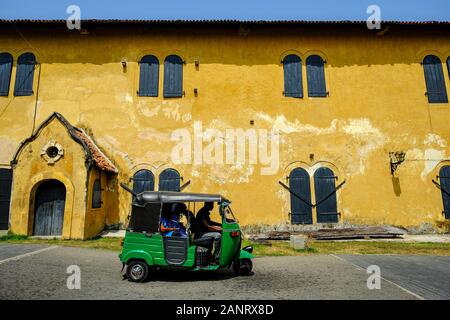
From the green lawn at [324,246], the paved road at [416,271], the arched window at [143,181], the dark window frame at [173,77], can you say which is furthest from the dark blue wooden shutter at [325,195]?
the dark window frame at [173,77]

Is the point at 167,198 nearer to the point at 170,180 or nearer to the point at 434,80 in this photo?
the point at 170,180

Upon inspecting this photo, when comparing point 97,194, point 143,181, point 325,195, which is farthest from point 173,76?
point 325,195

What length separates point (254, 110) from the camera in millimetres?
13000

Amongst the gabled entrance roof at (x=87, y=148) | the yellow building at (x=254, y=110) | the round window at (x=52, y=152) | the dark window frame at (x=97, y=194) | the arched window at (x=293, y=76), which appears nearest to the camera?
the gabled entrance roof at (x=87, y=148)

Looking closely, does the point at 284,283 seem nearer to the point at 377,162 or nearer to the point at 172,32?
the point at 377,162

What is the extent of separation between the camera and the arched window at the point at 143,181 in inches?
477

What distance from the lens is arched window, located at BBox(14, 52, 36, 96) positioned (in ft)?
42.2

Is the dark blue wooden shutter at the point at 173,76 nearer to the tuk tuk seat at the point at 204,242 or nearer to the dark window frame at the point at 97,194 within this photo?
the dark window frame at the point at 97,194

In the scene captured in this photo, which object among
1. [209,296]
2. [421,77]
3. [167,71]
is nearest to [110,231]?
[167,71]

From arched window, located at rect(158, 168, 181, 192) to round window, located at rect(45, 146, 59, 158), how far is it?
3.94 meters

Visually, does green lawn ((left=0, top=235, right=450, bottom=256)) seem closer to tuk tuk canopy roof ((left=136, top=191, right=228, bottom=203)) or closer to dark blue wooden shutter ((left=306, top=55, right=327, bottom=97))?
tuk tuk canopy roof ((left=136, top=191, right=228, bottom=203))

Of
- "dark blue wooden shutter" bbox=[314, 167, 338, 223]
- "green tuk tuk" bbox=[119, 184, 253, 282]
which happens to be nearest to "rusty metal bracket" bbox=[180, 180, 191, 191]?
"dark blue wooden shutter" bbox=[314, 167, 338, 223]

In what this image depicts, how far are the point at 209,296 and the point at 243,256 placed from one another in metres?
1.62

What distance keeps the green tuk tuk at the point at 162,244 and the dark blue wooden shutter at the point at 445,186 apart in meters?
11.0
